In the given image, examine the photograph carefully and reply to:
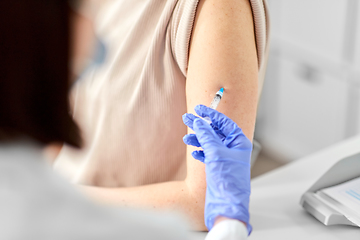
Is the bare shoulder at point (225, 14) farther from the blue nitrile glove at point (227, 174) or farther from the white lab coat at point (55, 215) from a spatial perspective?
the white lab coat at point (55, 215)

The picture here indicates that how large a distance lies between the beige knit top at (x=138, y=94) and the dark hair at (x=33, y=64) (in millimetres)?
98

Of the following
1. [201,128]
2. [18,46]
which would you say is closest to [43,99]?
[18,46]

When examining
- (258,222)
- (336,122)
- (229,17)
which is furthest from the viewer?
(336,122)

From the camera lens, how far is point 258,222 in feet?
2.94

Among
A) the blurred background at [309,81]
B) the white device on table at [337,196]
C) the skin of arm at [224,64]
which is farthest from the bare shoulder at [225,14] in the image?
the blurred background at [309,81]

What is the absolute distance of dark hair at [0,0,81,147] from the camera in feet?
2.53

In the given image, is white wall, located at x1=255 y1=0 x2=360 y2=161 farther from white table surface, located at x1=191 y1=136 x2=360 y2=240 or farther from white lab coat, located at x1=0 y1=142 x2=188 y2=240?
white lab coat, located at x1=0 y1=142 x2=188 y2=240

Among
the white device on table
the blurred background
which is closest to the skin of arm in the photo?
the white device on table

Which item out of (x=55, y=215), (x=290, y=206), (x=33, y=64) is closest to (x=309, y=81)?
(x=290, y=206)

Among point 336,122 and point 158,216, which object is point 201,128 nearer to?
point 158,216

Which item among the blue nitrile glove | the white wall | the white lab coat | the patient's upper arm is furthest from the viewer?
the white wall

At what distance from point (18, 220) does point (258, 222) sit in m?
0.65

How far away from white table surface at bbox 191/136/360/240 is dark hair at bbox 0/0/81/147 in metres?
0.43

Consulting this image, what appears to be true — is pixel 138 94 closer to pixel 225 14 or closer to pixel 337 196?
pixel 225 14
